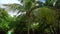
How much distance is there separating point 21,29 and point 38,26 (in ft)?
6.82

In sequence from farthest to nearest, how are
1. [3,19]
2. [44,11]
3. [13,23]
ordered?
[3,19] < [13,23] < [44,11]

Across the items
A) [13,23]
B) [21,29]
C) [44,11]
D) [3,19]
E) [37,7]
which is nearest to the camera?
[44,11]

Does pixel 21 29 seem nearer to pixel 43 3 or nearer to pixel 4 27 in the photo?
pixel 4 27

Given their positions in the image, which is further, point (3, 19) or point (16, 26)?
point (3, 19)

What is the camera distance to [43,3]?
840 inches

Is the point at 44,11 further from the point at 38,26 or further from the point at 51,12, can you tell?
the point at 38,26

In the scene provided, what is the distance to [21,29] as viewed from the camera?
2525 centimetres

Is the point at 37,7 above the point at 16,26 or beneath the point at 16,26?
above

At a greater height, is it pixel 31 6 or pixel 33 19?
pixel 31 6

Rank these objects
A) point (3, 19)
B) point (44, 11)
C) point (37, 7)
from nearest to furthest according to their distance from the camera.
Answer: point (44, 11)
point (37, 7)
point (3, 19)

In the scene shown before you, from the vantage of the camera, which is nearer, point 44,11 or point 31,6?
point 44,11

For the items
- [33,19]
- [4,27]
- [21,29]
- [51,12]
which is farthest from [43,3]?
[4,27]

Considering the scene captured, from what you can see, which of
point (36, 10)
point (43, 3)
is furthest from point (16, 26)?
point (36, 10)

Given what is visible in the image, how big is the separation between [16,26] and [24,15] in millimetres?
4036
